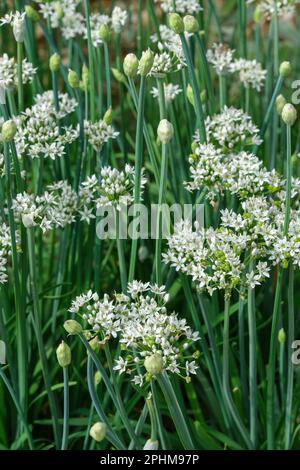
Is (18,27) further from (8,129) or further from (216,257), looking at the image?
(216,257)

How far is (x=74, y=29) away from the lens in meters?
2.25

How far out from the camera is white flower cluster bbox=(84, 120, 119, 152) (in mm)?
1768

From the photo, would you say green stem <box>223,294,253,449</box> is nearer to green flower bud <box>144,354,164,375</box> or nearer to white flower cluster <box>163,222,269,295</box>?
white flower cluster <box>163,222,269,295</box>

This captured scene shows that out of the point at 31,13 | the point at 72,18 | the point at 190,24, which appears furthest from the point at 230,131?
the point at 72,18

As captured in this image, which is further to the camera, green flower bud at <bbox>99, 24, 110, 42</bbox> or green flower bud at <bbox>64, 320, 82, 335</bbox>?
green flower bud at <bbox>99, 24, 110, 42</bbox>

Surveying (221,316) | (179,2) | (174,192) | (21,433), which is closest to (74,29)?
(179,2)

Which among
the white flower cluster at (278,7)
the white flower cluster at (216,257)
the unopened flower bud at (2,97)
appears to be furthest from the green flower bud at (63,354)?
the white flower cluster at (278,7)

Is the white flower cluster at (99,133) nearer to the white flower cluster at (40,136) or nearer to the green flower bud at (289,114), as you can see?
the white flower cluster at (40,136)

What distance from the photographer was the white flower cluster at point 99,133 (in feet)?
5.80

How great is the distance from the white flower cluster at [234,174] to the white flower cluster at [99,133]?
0.82ft

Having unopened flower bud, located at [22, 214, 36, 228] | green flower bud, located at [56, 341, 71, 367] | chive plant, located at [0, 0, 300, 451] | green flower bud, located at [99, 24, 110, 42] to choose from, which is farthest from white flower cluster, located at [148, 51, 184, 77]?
green flower bud, located at [56, 341, 71, 367]

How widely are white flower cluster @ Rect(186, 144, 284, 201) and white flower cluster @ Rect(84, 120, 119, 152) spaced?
249mm

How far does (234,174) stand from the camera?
159 centimetres

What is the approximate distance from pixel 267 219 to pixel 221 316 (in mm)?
473
